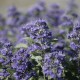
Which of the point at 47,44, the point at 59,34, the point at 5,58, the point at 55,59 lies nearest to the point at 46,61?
the point at 55,59

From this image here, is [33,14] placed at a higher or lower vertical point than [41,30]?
higher

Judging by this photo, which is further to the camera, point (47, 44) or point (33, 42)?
point (33, 42)

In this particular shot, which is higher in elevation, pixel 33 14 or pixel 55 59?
pixel 33 14

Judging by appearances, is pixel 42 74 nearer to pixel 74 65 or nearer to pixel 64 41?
pixel 74 65

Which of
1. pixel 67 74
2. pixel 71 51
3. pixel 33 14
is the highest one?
pixel 33 14

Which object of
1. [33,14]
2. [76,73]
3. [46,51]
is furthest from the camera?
[33,14]

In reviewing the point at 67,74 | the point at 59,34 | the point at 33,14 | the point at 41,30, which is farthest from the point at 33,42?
the point at 33,14

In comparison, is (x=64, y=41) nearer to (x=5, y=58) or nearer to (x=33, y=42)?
(x=33, y=42)

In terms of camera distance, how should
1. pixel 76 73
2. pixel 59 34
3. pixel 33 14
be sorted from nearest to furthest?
pixel 76 73 < pixel 59 34 < pixel 33 14

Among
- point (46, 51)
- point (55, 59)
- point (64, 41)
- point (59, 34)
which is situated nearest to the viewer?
point (55, 59)
